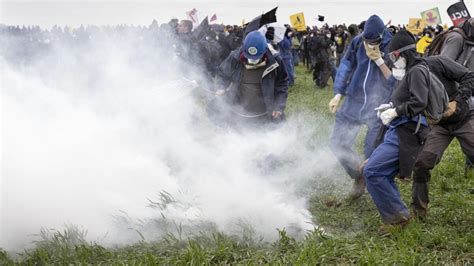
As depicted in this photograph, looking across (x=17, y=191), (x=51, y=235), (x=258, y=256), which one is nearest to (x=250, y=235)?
(x=258, y=256)

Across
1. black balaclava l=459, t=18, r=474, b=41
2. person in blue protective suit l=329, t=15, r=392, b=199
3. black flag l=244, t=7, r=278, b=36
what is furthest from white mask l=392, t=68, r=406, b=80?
black flag l=244, t=7, r=278, b=36

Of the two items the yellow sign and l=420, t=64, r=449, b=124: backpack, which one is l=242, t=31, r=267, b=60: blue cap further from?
the yellow sign

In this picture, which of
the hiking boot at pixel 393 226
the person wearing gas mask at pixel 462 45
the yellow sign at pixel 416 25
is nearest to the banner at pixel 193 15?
the yellow sign at pixel 416 25

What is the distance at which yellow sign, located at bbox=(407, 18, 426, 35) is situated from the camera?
21.0 meters

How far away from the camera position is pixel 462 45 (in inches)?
243

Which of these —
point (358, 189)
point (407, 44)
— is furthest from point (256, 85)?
point (407, 44)

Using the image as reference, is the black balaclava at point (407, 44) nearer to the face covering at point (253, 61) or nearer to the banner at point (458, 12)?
the face covering at point (253, 61)

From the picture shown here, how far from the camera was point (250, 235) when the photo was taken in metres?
5.03

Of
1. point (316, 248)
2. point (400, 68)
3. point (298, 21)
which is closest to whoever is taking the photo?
point (316, 248)

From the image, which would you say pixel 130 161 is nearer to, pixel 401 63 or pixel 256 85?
pixel 256 85

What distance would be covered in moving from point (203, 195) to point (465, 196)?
3054 millimetres

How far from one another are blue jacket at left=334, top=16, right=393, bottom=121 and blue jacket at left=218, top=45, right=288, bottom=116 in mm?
936

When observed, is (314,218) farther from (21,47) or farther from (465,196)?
(21,47)

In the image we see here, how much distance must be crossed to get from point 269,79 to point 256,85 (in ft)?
0.63
